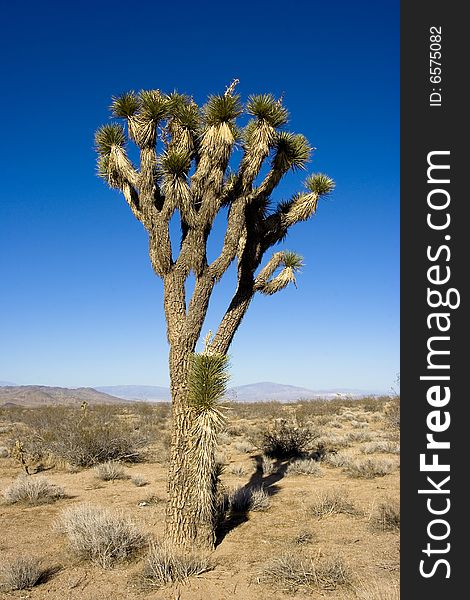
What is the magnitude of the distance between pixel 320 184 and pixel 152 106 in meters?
2.88

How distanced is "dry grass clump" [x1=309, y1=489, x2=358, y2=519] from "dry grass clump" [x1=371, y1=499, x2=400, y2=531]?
0.45 m

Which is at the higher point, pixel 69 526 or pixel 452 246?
pixel 452 246

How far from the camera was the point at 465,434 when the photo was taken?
3.03m

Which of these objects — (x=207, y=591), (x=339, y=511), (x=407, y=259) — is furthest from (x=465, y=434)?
(x=339, y=511)

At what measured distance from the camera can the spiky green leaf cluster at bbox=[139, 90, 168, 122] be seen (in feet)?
21.7

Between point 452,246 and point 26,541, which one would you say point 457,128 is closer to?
point 452,246

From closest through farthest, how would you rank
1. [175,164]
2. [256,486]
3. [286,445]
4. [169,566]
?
[169,566], [175,164], [256,486], [286,445]

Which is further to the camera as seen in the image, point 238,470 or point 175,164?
Answer: point 238,470

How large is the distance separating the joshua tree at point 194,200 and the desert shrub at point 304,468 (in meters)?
5.04

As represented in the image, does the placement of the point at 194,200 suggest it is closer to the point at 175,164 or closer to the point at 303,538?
the point at 175,164

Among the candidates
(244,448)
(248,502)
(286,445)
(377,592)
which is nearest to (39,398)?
(244,448)

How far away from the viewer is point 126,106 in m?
6.98

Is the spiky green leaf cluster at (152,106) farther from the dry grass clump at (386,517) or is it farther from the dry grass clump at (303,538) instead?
the dry grass clump at (386,517)

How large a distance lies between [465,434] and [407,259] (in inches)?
45.6
